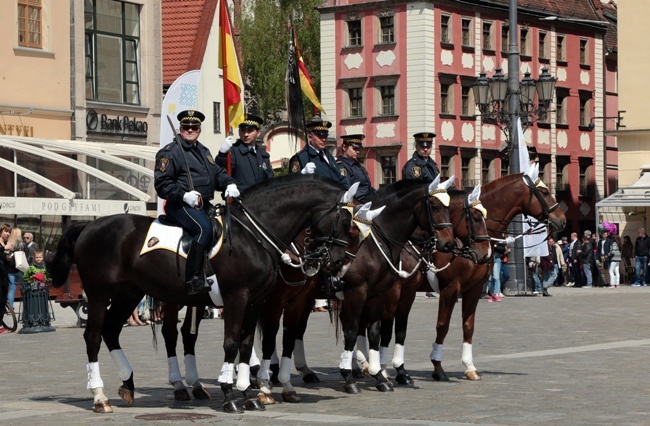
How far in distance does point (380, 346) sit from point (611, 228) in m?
36.6

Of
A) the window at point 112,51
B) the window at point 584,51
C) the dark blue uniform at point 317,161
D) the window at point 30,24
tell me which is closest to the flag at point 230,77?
the dark blue uniform at point 317,161

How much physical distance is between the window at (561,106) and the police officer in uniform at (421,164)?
58.2 m

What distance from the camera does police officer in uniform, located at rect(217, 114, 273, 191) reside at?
15.4 meters

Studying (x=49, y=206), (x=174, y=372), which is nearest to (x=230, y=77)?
(x=174, y=372)

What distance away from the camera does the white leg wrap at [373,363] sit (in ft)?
49.3

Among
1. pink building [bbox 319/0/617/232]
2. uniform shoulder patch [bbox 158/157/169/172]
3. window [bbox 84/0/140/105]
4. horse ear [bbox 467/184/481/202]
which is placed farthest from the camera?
pink building [bbox 319/0/617/232]

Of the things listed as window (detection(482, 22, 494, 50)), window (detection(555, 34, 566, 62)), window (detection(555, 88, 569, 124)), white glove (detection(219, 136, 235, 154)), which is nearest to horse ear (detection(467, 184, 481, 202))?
white glove (detection(219, 136, 235, 154))

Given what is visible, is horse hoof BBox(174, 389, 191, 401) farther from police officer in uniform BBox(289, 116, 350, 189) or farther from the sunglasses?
police officer in uniform BBox(289, 116, 350, 189)

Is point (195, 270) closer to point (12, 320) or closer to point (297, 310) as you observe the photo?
point (297, 310)

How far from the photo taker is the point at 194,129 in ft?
46.0

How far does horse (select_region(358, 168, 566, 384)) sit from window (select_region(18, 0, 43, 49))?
25.2m

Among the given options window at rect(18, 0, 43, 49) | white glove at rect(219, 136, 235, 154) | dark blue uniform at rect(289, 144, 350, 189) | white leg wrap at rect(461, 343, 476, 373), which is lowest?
white leg wrap at rect(461, 343, 476, 373)

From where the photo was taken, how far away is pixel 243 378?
44.5 feet

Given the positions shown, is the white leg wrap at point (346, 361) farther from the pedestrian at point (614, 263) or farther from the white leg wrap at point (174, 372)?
the pedestrian at point (614, 263)
